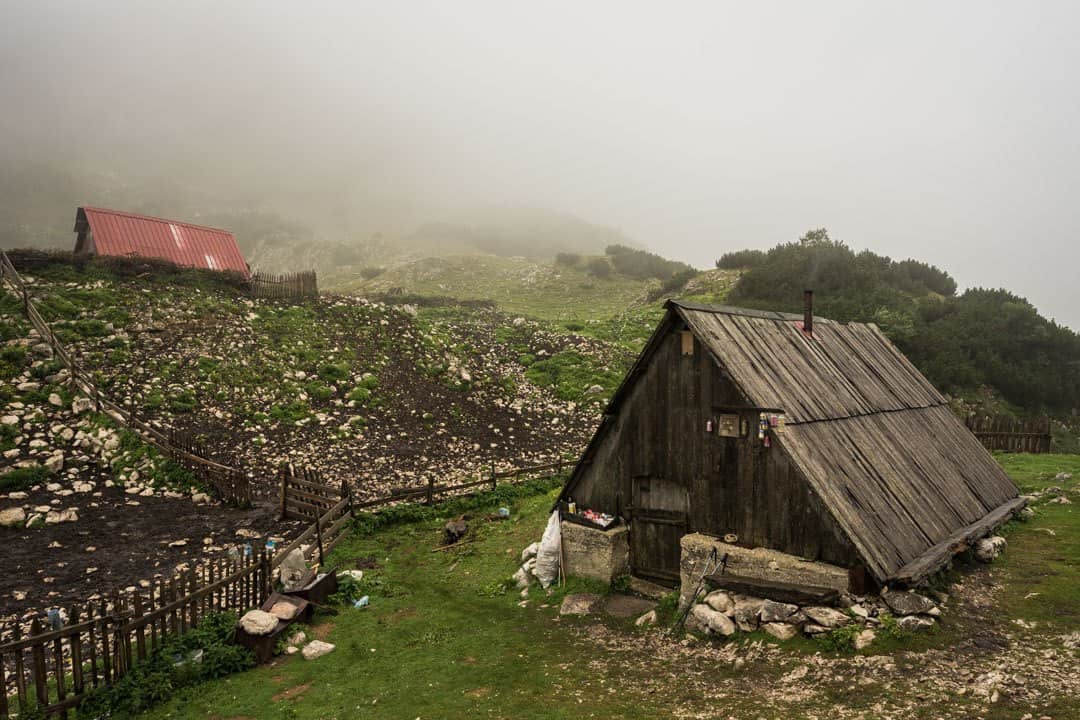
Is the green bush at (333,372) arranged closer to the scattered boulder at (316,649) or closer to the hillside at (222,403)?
the hillside at (222,403)

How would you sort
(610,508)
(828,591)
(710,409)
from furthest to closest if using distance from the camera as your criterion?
(610,508), (710,409), (828,591)

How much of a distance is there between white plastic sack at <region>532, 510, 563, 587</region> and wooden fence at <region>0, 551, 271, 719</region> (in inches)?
231

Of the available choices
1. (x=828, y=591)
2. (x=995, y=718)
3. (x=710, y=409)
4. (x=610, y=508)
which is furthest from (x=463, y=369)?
(x=995, y=718)

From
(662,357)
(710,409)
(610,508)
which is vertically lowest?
(610,508)

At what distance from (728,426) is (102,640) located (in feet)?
37.2

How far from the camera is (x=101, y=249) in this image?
35938mm

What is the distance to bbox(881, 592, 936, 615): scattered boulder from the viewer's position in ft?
30.9

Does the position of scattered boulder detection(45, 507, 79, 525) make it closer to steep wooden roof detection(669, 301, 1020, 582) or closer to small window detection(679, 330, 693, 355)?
steep wooden roof detection(669, 301, 1020, 582)

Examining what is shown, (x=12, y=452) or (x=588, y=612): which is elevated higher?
(x=12, y=452)

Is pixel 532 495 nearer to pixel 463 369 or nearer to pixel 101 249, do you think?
pixel 463 369

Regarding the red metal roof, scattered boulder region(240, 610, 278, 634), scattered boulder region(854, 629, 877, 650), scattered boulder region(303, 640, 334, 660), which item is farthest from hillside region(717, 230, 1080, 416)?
the red metal roof

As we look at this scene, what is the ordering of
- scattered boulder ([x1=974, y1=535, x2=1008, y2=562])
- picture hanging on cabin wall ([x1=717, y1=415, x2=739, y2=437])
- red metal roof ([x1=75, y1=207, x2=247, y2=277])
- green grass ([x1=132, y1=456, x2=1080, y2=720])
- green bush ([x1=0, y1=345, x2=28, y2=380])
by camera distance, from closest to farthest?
green grass ([x1=132, y1=456, x2=1080, y2=720]) → picture hanging on cabin wall ([x1=717, y1=415, x2=739, y2=437]) → scattered boulder ([x1=974, y1=535, x2=1008, y2=562]) → green bush ([x1=0, y1=345, x2=28, y2=380]) → red metal roof ([x1=75, y1=207, x2=247, y2=277])

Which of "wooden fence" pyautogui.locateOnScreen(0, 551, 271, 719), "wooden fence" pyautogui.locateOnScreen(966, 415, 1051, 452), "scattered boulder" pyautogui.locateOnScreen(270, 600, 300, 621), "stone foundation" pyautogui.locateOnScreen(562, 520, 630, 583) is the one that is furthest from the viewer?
"wooden fence" pyautogui.locateOnScreen(966, 415, 1051, 452)

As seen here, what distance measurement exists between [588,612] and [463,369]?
23.3 m
